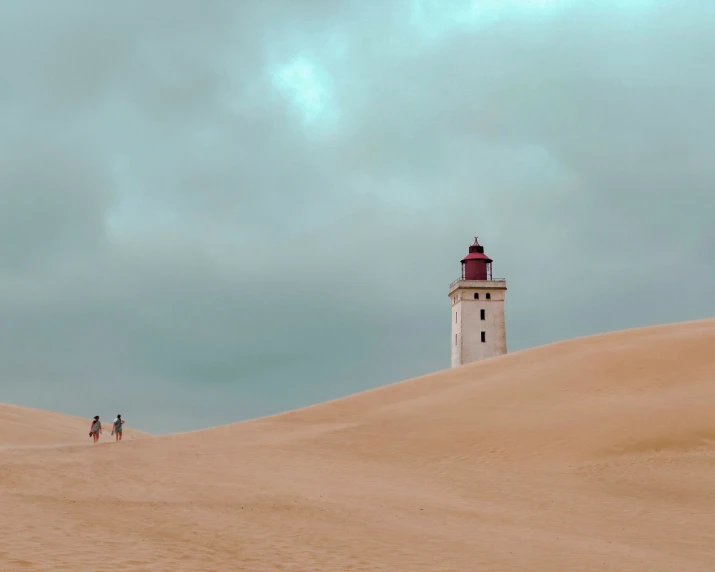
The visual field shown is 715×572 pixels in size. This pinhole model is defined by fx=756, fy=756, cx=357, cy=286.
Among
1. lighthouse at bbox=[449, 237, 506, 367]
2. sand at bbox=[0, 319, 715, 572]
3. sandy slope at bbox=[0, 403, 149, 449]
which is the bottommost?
sand at bbox=[0, 319, 715, 572]

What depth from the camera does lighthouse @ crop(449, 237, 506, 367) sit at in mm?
62969

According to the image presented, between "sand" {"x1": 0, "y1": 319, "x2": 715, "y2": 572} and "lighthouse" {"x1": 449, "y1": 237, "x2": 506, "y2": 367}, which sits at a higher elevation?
"lighthouse" {"x1": 449, "y1": 237, "x2": 506, "y2": 367}

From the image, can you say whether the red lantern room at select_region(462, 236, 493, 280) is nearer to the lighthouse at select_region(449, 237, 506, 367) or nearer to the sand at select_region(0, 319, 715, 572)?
the lighthouse at select_region(449, 237, 506, 367)

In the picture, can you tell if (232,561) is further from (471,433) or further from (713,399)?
(713,399)

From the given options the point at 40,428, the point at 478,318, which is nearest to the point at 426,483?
the point at 40,428

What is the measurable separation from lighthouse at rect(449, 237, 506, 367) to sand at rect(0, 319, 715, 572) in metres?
26.7

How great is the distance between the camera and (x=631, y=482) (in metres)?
21.3

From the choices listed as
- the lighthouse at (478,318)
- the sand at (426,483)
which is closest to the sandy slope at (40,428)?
the sand at (426,483)

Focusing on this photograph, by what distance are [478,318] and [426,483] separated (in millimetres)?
43563

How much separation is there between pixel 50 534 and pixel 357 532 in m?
5.80

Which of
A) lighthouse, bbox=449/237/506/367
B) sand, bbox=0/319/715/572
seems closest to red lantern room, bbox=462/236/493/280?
lighthouse, bbox=449/237/506/367

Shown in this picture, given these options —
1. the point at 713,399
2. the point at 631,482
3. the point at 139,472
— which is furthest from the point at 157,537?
the point at 713,399

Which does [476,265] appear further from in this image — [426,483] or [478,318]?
[426,483]

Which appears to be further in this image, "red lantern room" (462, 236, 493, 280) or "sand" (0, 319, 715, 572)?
"red lantern room" (462, 236, 493, 280)
